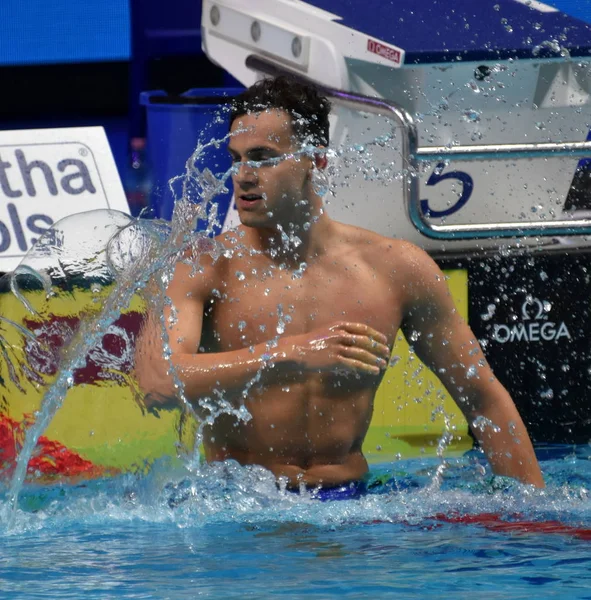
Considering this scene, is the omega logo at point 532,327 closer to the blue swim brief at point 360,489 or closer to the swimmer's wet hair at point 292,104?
the blue swim brief at point 360,489

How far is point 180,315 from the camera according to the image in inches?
102

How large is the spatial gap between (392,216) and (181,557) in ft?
6.20

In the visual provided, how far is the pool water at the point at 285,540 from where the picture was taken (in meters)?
2.05

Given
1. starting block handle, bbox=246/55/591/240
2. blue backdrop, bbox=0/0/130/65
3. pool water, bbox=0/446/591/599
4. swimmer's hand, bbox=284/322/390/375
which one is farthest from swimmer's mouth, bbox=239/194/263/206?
blue backdrop, bbox=0/0/130/65

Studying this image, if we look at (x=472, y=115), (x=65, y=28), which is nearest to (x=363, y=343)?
(x=472, y=115)

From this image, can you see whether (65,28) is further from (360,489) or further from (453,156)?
(360,489)

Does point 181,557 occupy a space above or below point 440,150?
below

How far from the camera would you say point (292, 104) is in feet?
9.02

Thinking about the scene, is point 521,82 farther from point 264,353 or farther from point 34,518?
point 34,518

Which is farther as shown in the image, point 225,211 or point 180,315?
point 225,211

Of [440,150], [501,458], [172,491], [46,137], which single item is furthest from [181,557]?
[46,137]

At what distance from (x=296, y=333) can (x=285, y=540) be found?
55 cm

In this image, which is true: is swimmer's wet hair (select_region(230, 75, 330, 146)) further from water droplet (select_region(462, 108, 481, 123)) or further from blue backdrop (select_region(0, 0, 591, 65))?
blue backdrop (select_region(0, 0, 591, 65))

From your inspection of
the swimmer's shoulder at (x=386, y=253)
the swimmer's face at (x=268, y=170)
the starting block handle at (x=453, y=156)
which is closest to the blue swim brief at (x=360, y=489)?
the swimmer's shoulder at (x=386, y=253)
